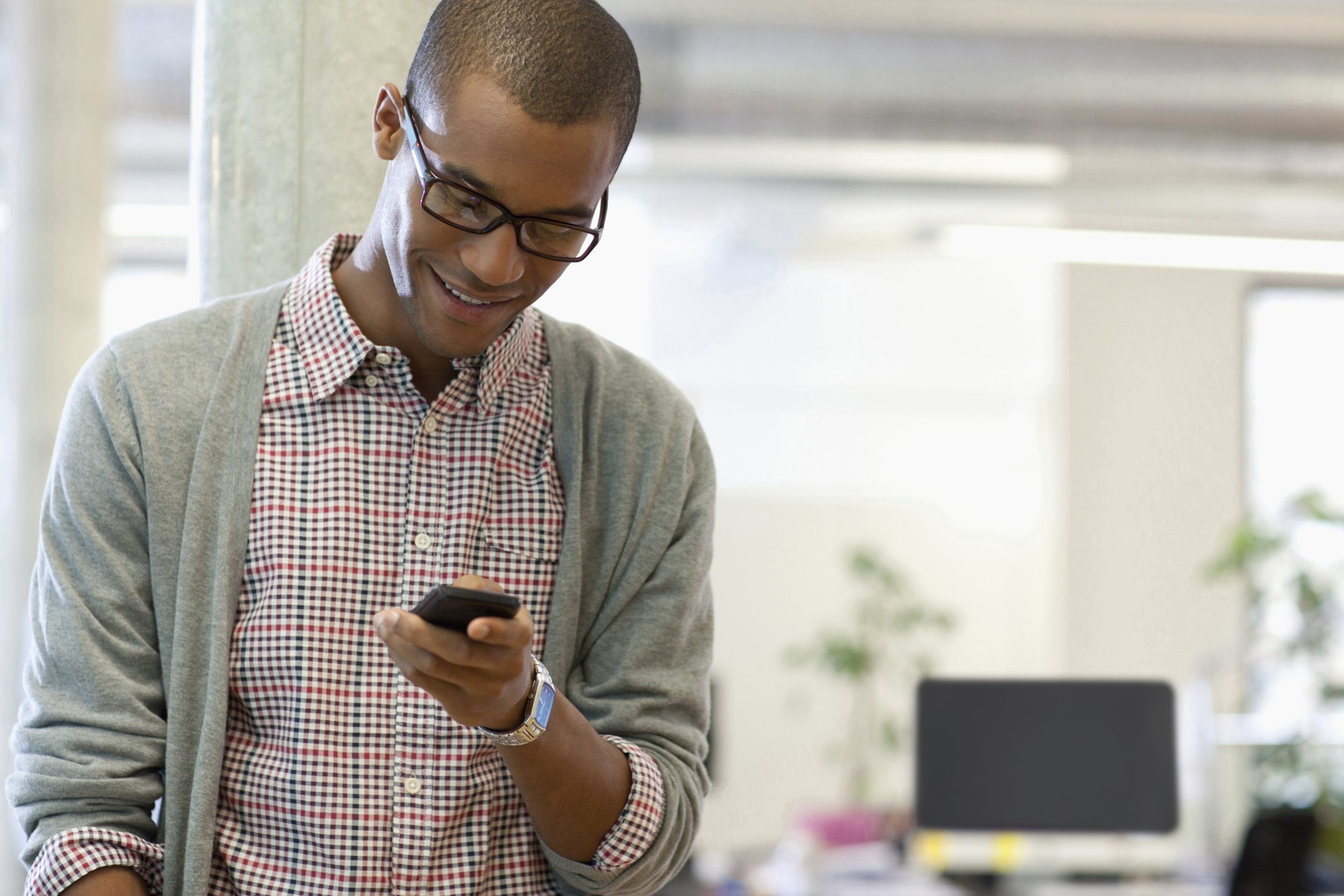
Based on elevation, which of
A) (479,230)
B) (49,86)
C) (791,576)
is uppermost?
(49,86)

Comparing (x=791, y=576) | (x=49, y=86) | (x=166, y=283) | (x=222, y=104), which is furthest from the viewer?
(x=166, y=283)

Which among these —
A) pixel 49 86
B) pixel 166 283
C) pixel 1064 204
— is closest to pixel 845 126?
pixel 1064 204

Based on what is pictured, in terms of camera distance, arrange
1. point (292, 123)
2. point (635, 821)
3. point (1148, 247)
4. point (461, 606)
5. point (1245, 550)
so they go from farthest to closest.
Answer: point (1148, 247) → point (1245, 550) → point (292, 123) → point (635, 821) → point (461, 606)

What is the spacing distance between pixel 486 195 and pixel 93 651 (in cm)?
48

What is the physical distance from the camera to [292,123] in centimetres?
165

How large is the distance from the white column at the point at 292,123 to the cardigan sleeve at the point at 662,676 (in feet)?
1.87

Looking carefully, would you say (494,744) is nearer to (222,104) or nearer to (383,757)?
(383,757)

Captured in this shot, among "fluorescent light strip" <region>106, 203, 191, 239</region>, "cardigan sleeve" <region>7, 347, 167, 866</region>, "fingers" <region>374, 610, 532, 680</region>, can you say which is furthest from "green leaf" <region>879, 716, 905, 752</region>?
"fingers" <region>374, 610, 532, 680</region>

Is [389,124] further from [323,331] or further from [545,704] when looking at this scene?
[545,704]

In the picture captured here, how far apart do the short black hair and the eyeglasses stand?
0.21ft

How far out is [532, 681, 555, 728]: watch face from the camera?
109 centimetres

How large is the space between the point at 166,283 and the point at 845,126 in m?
4.96

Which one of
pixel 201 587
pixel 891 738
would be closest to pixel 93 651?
pixel 201 587

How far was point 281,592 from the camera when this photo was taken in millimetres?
1185
